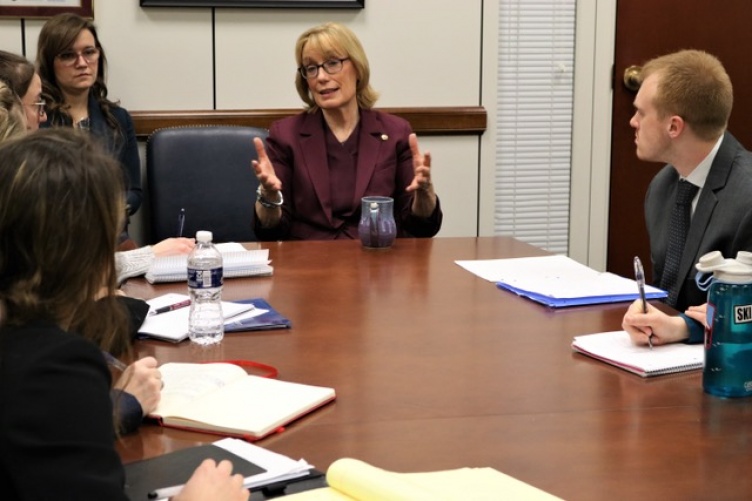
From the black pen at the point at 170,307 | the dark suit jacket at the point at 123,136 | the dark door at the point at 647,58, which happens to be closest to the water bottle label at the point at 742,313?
the black pen at the point at 170,307

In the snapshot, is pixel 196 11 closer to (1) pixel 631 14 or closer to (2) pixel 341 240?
(2) pixel 341 240

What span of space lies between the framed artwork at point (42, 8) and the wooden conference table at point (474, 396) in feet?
6.24

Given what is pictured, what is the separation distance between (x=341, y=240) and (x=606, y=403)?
163 cm

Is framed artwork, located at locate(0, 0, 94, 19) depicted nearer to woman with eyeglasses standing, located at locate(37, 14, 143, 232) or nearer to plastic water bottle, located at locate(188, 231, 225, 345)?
woman with eyeglasses standing, located at locate(37, 14, 143, 232)

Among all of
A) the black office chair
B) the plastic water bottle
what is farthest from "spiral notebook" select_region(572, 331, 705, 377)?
the black office chair

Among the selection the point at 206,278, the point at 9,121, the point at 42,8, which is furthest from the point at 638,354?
the point at 42,8

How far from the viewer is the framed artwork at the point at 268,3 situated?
4.29 m

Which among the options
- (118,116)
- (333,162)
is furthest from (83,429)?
(118,116)

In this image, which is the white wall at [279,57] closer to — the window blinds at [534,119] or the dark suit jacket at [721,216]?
the window blinds at [534,119]

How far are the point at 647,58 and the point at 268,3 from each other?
5.76 ft

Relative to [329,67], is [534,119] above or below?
below

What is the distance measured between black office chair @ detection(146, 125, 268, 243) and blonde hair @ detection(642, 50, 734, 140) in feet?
6.04

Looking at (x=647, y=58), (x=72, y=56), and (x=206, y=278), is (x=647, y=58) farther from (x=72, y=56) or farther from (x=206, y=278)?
(x=206, y=278)

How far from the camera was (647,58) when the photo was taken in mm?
4855
